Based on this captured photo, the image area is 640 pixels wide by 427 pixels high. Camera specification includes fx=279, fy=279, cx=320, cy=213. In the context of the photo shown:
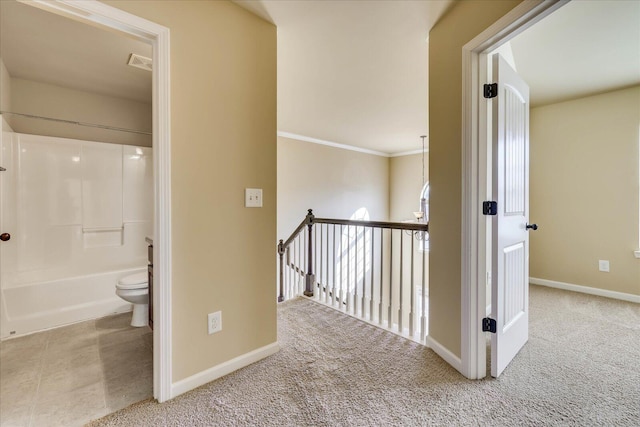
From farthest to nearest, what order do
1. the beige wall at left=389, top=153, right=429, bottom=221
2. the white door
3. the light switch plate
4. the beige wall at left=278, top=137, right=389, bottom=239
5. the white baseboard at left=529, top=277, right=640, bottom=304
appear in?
the beige wall at left=389, top=153, right=429, bottom=221, the beige wall at left=278, top=137, right=389, bottom=239, the white baseboard at left=529, top=277, right=640, bottom=304, the light switch plate, the white door

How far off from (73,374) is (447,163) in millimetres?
2750

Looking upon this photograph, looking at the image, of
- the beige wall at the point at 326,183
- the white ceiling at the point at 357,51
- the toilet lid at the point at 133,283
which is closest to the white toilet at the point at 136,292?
the toilet lid at the point at 133,283

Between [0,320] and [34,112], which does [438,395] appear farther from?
[34,112]

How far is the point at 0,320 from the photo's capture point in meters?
2.25

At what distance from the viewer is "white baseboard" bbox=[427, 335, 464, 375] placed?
1727 millimetres

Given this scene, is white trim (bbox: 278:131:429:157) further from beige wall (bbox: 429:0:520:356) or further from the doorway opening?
the doorway opening

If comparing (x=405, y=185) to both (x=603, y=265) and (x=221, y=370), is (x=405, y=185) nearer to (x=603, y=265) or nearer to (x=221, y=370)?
(x=603, y=265)

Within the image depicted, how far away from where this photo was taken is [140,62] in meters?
2.42

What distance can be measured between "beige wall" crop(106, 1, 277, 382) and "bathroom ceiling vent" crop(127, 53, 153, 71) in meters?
1.09

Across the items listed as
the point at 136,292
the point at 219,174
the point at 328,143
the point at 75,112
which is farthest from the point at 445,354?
the point at 328,143

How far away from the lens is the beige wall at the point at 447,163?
1697 mm

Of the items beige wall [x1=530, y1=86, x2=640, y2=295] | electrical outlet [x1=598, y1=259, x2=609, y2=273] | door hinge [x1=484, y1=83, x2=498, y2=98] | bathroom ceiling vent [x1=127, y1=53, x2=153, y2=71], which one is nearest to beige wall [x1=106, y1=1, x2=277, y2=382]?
bathroom ceiling vent [x1=127, y1=53, x2=153, y2=71]

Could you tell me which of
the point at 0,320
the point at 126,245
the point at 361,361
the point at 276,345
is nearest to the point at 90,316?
the point at 0,320

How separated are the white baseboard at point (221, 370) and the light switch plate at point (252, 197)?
0.97m
